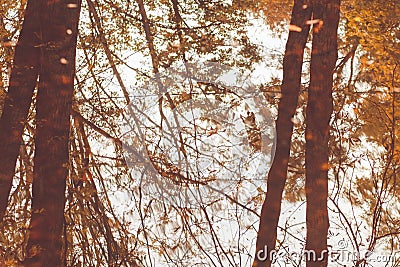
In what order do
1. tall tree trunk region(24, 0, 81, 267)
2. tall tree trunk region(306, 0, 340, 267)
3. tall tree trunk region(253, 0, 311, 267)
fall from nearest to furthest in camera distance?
1. tall tree trunk region(24, 0, 81, 267)
2. tall tree trunk region(306, 0, 340, 267)
3. tall tree trunk region(253, 0, 311, 267)

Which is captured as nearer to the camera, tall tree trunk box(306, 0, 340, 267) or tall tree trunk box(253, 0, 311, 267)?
tall tree trunk box(306, 0, 340, 267)

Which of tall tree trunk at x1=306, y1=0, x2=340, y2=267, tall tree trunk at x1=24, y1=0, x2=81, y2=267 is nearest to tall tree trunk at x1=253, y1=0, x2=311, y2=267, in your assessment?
tall tree trunk at x1=306, y1=0, x2=340, y2=267

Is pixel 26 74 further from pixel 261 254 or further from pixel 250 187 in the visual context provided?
pixel 250 187

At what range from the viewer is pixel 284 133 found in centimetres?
309

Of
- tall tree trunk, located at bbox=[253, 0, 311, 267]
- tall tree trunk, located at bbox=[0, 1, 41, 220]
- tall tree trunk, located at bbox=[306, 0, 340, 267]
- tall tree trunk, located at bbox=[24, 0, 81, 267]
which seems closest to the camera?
tall tree trunk, located at bbox=[24, 0, 81, 267]

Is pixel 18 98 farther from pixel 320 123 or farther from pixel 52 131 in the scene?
pixel 320 123

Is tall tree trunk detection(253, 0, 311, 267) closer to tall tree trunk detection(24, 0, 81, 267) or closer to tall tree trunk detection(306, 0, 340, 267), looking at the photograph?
tall tree trunk detection(306, 0, 340, 267)

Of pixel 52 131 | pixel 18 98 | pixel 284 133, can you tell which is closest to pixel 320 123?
pixel 284 133

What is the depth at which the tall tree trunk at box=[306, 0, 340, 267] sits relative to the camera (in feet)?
8.91

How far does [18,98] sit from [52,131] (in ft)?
1.53

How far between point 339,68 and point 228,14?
1.48 meters

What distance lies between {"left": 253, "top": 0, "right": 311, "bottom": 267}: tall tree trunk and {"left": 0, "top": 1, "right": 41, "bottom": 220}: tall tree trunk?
1230 mm

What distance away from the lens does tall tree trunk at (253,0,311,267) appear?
3037 millimetres

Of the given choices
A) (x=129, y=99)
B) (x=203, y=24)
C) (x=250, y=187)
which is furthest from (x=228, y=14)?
(x=250, y=187)
